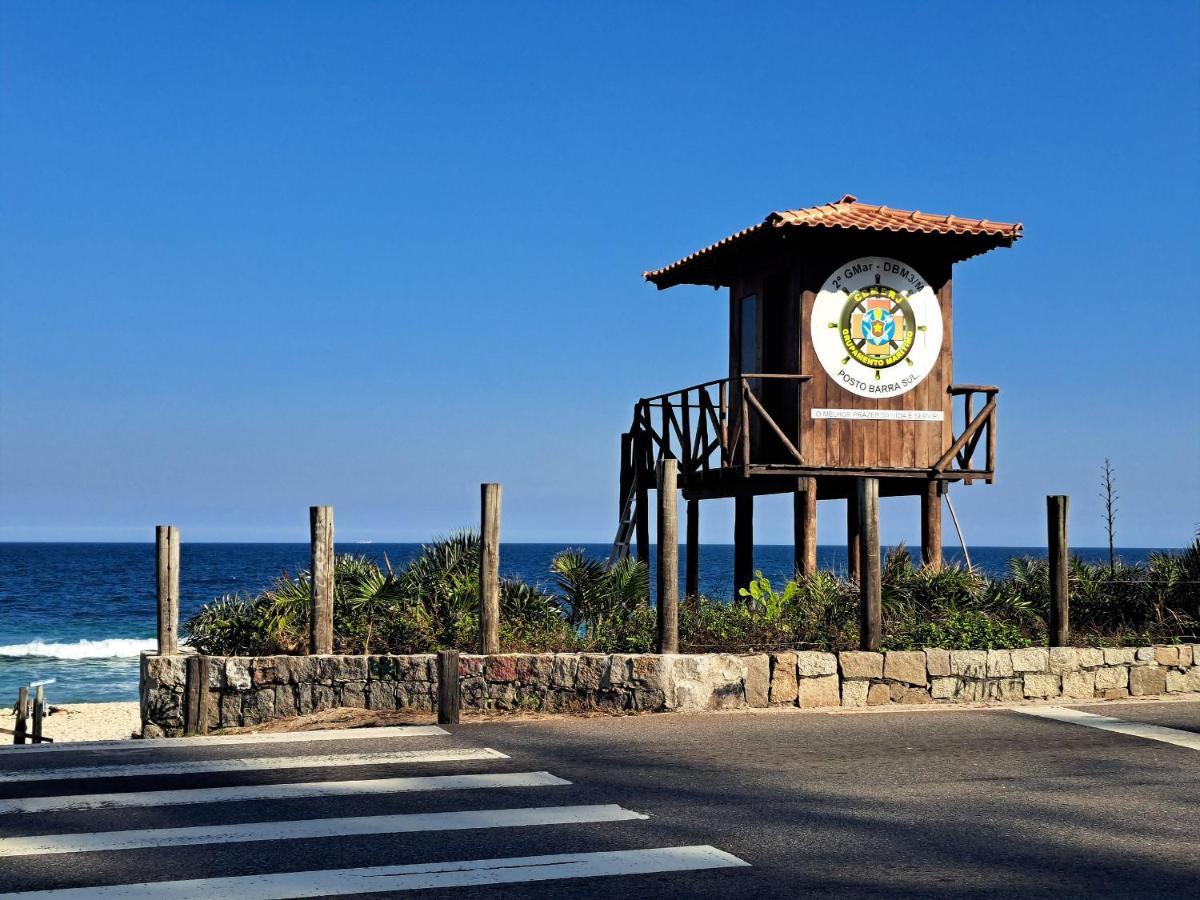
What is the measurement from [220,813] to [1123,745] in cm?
724

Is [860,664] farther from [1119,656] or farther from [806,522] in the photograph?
[806,522]

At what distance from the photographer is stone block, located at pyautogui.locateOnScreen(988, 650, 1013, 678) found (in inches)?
541

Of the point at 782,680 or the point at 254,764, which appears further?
the point at 782,680

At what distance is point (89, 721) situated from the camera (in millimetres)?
25859

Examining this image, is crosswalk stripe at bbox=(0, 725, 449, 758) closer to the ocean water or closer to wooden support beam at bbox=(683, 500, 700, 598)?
the ocean water

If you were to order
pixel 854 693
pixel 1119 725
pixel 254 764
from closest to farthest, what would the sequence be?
1. pixel 254 764
2. pixel 1119 725
3. pixel 854 693

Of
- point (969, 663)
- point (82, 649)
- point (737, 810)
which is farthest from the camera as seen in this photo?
point (82, 649)

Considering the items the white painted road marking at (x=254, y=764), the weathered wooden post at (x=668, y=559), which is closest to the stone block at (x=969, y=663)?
the weathered wooden post at (x=668, y=559)

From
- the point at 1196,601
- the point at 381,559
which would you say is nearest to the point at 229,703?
the point at 381,559

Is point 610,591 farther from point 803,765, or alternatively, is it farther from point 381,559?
point 803,765

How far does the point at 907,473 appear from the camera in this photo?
18641 millimetres

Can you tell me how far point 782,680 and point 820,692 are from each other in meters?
0.43

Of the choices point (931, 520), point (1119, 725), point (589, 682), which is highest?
point (931, 520)

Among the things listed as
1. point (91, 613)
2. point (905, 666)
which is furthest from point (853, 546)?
point (91, 613)
